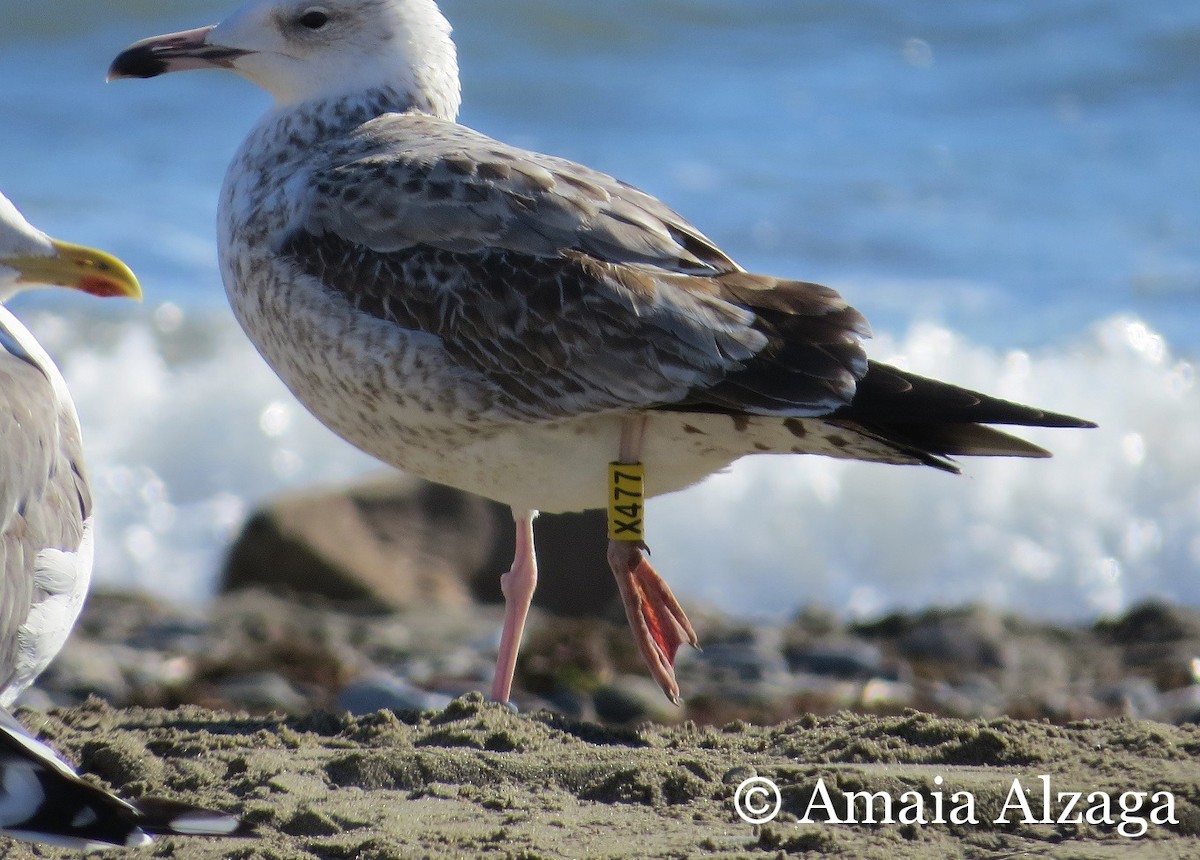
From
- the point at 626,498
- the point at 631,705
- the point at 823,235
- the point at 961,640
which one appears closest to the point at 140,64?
the point at 626,498

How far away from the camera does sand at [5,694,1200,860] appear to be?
365 cm

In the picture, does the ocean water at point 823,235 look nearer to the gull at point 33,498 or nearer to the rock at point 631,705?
the rock at point 631,705

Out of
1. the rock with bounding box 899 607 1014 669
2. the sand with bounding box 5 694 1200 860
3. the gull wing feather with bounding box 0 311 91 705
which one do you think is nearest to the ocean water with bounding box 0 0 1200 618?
the rock with bounding box 899 607 1014 669

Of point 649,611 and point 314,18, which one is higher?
point 314,18

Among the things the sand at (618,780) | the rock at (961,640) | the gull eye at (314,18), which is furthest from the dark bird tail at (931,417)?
the rock at (961,640)

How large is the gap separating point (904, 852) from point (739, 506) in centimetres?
763

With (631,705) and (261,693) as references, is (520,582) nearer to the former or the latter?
(631,705)

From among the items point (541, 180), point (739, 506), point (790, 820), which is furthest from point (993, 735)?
point (739, 506)

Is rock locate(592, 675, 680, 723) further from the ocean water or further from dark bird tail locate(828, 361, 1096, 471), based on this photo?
the ocean water

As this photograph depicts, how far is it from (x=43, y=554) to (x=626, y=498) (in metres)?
1.65

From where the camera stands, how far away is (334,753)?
439cm

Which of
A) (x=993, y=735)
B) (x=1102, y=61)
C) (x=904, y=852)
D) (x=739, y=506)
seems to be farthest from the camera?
(x=1102, y=61)

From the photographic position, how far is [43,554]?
13.8ft

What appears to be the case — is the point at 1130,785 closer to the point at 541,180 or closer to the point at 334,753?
the point at 334,753
